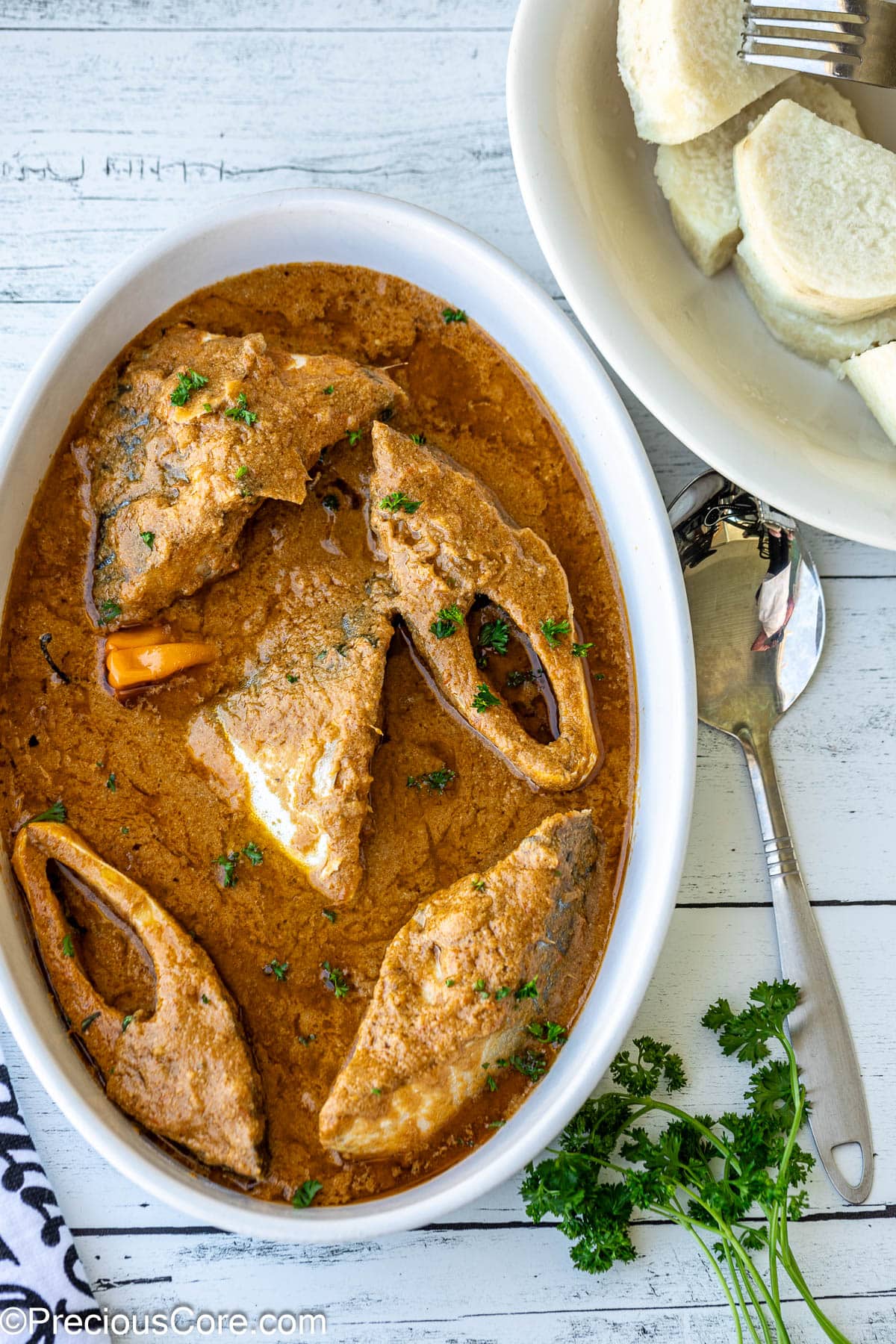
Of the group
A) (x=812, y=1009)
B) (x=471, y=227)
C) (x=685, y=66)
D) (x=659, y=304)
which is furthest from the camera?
(x=471, y=227)

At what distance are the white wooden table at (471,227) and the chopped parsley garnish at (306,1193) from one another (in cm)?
46

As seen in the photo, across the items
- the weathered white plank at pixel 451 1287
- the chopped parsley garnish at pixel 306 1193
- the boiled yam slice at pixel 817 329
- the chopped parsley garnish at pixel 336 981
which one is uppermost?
the boiled yam slice at pixel 817 329

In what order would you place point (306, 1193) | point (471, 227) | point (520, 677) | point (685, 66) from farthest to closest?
point (471, 227)
point (520, 677)
point (306, 1193)
point (685, 66)

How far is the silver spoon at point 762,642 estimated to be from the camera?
8.64ft

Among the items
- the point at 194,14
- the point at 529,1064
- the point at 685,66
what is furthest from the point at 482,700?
the point at 194,14

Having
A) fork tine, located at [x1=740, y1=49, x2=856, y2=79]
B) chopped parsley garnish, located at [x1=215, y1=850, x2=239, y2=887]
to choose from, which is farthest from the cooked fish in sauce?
fork tine, located at [x1=740, y1=49, x2=856, y2=79]

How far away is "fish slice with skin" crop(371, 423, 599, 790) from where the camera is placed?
2383 millimetres

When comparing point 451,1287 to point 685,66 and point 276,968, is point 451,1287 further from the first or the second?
point 685,66

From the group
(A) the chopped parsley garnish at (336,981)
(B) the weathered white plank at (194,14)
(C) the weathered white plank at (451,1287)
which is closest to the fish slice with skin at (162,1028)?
(A) the chopped parsley garnish at (336,981)

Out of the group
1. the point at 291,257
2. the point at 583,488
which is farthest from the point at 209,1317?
the point at 291,257

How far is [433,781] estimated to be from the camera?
8.00 feet

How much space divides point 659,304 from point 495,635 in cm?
86

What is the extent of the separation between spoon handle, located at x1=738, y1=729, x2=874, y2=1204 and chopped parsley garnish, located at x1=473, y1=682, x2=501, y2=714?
0.73m

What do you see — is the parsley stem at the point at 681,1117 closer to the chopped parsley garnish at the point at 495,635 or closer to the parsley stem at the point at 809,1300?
the parsley stem at the point at 809,1300
